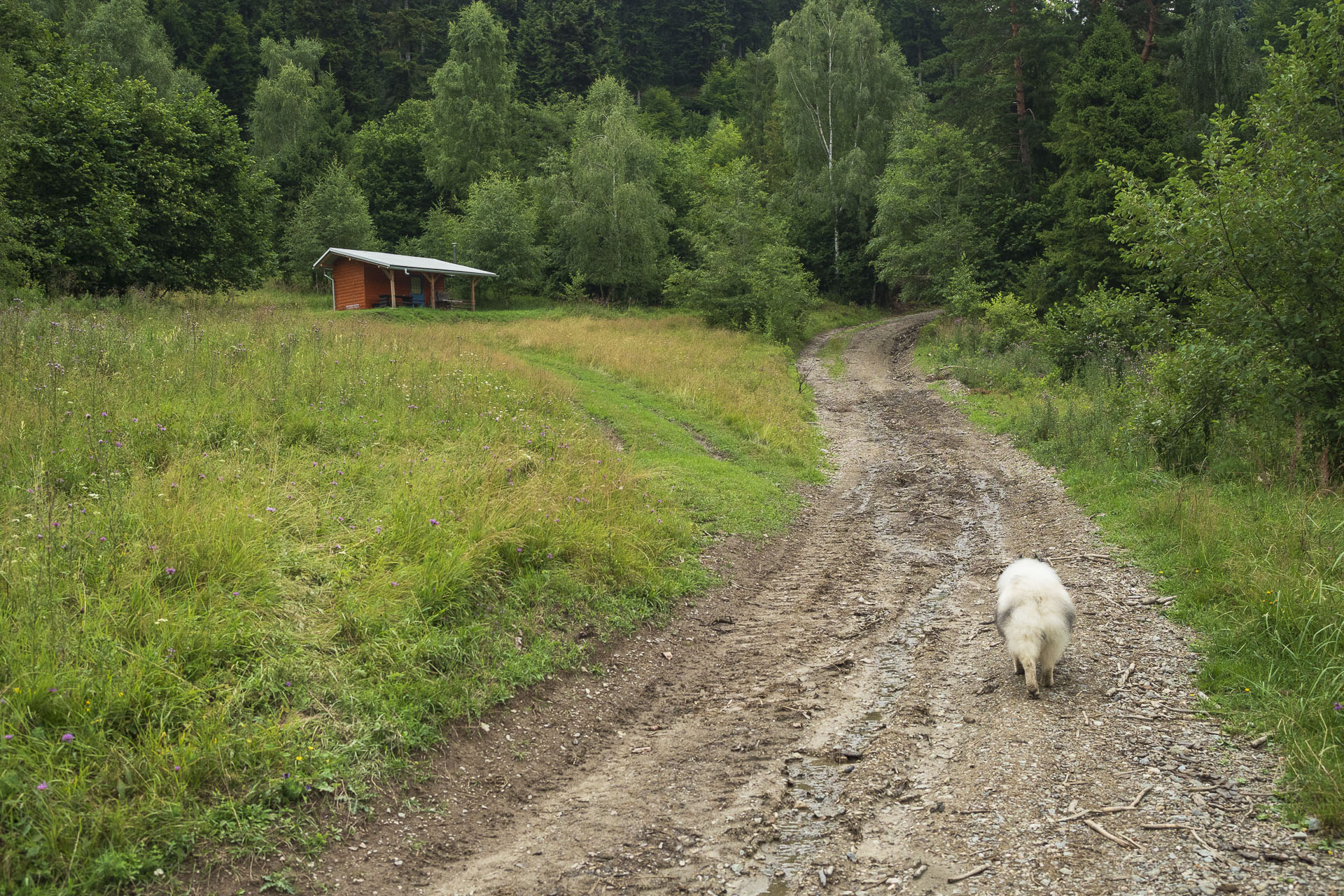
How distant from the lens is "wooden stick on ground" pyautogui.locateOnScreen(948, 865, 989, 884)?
3.85m

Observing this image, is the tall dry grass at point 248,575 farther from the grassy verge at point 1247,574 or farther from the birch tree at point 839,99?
the birch tree at point 839,99

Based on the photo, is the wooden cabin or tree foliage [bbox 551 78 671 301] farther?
tree foliage [bbox 551 78 671 301]

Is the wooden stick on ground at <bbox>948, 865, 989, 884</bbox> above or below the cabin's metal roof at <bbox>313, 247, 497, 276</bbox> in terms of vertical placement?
below

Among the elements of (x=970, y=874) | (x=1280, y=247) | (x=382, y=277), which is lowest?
(x=970, y=874)

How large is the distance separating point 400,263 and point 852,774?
127ft

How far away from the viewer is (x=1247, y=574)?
694cm

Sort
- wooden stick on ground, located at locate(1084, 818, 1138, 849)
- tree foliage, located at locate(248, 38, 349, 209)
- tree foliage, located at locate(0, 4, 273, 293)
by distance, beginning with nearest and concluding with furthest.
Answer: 1. wooden stick on ground, located at locate(1084, 818, 1138, 849)
2. tree foliage, located at locate(0, 4, 273, 293)
3. tree foliage, located at locate(248, 38, 349, 209)

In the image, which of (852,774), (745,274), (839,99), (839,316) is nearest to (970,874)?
(852,774)

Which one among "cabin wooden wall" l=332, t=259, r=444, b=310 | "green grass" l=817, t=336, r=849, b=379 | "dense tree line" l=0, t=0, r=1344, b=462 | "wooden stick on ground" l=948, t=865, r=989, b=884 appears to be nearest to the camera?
"wooden stick on ground" l=948, t=865, r=989, b=884

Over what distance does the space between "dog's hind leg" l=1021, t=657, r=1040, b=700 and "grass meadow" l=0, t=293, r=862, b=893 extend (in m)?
3.36

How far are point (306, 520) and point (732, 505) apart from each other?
6.19 metres

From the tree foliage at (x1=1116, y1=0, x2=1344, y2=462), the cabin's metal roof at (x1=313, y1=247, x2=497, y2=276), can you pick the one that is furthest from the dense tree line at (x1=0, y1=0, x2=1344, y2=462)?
the cabin's metal roof at (x1=313, y1=247, x2=497, y2=276)

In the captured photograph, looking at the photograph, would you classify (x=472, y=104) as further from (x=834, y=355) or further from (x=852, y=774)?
(x=852, y=774)

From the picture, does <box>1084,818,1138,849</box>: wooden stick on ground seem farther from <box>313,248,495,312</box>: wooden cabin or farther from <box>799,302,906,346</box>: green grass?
<box>313,248,495,312</box>: wooden cabin
